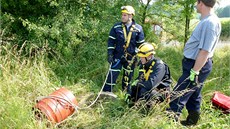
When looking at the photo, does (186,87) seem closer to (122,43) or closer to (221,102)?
(221,102)

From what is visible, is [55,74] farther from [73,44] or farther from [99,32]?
[99,32]

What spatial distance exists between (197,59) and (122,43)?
211 centimetres

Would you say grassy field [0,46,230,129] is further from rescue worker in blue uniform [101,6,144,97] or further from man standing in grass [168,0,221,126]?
rescue worker in blue uniform [101,6,144,97]

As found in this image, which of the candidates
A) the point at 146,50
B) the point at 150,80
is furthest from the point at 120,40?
the point at 150,80

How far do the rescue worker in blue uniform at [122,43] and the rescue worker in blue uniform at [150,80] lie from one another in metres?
0.99

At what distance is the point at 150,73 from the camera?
4.48m

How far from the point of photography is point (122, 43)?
564 centimetres

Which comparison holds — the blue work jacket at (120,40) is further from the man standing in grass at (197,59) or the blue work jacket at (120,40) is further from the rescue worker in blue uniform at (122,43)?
the man standing in grass at (197,59)

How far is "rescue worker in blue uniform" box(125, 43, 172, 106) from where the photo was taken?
14.4ft

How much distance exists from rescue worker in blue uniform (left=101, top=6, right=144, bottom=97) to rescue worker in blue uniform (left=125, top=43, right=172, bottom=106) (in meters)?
0.99

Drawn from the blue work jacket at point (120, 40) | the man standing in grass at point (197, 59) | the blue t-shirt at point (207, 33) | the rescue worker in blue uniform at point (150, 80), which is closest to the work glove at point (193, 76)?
the man standing in grass at point (197, 59)

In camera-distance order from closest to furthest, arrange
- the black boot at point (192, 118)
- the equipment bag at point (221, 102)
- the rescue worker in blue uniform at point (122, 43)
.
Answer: the black boot at point (192, 118) < the equipment bag at point (221, 102) < the rescue worker in blue uniform at point (122, 43)

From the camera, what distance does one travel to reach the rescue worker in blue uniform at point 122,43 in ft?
18.4

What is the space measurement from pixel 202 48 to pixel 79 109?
2072 mm
